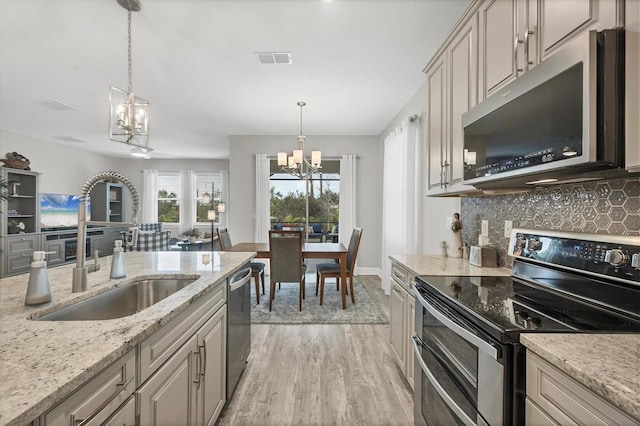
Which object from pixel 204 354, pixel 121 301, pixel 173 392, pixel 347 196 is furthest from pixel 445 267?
pixel 347 196

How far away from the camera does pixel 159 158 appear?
809 centimetres

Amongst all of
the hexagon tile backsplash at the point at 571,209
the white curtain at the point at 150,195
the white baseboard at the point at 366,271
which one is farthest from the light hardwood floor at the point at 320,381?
the white curtain at the point at 150,195

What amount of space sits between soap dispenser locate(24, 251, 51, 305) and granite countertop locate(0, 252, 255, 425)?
26 millimetres

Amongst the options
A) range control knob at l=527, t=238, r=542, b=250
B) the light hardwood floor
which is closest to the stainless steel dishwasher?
the light hardwood floor

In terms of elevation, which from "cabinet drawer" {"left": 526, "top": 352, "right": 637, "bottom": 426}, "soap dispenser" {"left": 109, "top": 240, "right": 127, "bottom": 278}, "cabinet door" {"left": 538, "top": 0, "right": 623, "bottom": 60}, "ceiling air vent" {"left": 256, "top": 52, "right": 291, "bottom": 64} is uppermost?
"ceiling air vent" {"left": 256, "top": 52, "right": 291, "bottom": 64}

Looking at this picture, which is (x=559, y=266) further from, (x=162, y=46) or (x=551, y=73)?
(x=162, y=46)

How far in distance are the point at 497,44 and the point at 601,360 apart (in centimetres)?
145

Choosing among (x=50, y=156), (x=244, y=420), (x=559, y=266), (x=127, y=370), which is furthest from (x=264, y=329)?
(x=50, y=156)

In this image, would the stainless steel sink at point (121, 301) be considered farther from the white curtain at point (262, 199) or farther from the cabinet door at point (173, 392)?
the white curtain at point (262, 199)

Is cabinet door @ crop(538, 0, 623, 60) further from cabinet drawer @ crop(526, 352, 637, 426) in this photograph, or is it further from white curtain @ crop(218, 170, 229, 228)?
white curtain @ crop(218, 170, 229, 228)

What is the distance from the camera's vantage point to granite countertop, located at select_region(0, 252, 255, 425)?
1.90 feet

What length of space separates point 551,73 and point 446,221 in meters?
1.90

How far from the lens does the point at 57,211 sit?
6.05 metres

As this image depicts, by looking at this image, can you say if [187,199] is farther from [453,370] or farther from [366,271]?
[453,370]
